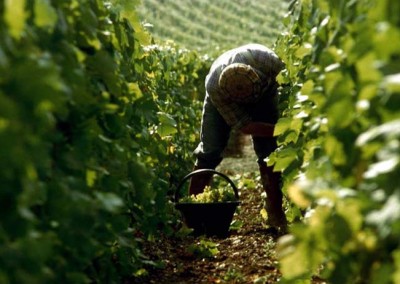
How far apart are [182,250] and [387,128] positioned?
3379mm

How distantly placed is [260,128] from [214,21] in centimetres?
3058

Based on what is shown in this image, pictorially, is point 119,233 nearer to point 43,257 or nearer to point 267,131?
point 43,257

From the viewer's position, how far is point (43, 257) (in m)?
2.07

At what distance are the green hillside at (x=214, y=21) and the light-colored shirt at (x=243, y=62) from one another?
2503 cm

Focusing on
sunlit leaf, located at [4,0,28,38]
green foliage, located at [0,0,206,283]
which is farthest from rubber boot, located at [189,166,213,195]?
sunlit leaf, located at [4,0,28,38]

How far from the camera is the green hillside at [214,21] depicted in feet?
105

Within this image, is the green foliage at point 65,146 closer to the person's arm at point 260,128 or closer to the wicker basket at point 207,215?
the wicker basket at point 207,215

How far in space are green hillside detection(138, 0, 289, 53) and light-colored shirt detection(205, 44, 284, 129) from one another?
2503 cm

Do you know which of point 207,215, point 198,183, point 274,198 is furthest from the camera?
point 198,183

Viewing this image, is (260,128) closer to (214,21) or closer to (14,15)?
(14,15)

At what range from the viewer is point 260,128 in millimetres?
5688

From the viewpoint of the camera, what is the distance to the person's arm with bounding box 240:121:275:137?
5.68 meters

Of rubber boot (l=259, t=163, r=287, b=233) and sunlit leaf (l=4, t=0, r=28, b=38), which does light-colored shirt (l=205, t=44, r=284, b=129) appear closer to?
rubber boot (l=259, t=163, r=287, b=233)

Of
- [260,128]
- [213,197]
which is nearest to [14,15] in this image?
[213,197]
